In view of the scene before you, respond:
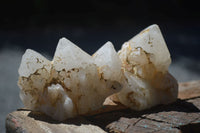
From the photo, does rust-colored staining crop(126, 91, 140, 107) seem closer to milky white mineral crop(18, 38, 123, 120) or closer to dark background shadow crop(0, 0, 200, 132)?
milky white mineral crop(18, 38, 123, 120)

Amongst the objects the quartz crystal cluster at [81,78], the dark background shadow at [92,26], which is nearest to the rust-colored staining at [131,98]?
the quartz crystal cluster at [81,78]

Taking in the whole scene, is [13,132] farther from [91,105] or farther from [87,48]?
Answer: [87,48]

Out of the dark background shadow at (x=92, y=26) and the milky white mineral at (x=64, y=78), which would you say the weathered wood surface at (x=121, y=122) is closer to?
the milky white mineral at (x=64, y=78)

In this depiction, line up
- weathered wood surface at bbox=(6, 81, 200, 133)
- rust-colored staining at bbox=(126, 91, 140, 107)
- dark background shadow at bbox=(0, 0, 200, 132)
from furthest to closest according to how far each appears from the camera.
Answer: dark background shadow at bbox=(0, 0, 200, 132) → rust-colored staining at bbox=(126, 91, 140, 107) → weathered wood surface at bbox=(6, 81, 200, 133)

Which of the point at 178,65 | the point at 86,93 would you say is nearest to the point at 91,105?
the point at 86,93

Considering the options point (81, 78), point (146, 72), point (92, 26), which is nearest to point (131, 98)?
point (146, 72)

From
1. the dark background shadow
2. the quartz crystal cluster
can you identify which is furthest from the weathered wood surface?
the dark background shadow

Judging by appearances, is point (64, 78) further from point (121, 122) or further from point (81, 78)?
point (121, 122)
